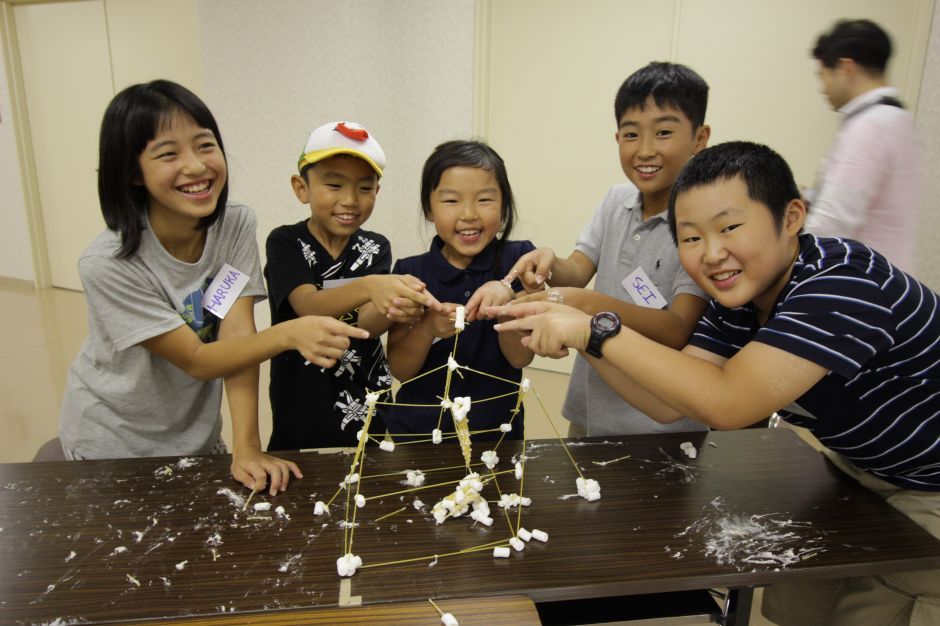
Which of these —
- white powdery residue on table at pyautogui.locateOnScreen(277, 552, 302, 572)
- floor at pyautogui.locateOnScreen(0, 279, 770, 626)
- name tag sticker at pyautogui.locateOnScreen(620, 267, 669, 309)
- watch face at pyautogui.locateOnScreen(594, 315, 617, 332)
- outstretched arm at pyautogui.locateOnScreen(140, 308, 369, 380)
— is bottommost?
floor at pyautogui.locateOnScreen(0, 279, 770, 626)

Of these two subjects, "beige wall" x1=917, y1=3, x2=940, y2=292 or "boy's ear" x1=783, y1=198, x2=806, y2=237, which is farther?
"beige wall" x1=917, y1=3, x2=940, y2=292

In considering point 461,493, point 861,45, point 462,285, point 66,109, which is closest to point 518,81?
point 861,45

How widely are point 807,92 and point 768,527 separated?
3.03 meters

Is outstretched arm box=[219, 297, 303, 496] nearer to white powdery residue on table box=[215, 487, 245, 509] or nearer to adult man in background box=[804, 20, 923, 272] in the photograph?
white powdery residue on table box=[215, 487, 245, 509]

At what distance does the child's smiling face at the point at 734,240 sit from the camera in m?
1.23

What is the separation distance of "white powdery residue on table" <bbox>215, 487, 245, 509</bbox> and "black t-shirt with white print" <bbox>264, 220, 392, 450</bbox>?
50cm

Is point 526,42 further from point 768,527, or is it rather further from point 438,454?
point 768,527

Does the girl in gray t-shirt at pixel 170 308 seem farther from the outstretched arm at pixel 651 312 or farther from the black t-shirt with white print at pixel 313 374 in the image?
the outstretched arm at pixel 651 312

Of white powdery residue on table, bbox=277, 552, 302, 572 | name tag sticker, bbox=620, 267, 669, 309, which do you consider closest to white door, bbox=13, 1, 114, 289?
name tag sticker, bbox=620, 267, 669, 309

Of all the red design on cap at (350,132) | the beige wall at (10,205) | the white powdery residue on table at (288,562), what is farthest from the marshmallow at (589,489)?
the beige wall at (10,205)

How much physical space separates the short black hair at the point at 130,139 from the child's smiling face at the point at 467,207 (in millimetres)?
648

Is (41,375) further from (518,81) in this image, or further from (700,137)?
(700,137)

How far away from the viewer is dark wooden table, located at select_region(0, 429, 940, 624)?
1011mm

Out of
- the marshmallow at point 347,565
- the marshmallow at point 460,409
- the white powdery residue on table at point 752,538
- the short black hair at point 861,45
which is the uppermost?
the short black hair at point 861,45
